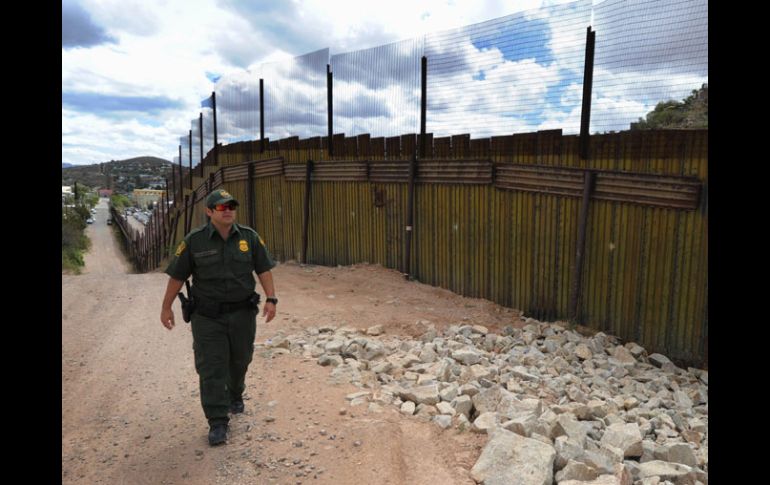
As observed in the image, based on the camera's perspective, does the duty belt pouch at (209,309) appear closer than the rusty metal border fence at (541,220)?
Yes

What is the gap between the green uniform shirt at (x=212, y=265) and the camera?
10.9 ft

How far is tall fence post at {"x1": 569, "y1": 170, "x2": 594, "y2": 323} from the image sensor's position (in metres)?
5.94

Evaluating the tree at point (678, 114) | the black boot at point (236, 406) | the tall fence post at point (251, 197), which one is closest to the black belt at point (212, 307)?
the black boot at point (236, 406)

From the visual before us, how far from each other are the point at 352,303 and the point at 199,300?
12.9 feet

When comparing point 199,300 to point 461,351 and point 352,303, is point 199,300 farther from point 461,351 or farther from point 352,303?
point 352,303

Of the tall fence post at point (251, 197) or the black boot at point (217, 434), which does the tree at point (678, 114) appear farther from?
the tall fence post at point (251, 197)

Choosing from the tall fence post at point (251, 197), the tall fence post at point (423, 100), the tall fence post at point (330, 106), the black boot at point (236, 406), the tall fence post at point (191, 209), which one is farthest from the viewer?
the tall fence post at point (191, 209)

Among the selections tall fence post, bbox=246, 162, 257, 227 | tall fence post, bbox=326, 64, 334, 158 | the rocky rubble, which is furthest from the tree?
tall fence post, bbox=246, 162, 257, 227

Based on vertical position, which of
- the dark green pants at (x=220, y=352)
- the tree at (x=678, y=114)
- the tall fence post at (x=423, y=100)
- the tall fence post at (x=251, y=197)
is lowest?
the dark green pants at (x=220, y=352)

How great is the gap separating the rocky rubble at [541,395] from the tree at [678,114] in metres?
2.47

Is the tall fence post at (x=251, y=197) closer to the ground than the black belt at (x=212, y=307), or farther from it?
farther from it

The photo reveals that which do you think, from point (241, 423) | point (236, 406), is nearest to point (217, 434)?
point (241, 423)

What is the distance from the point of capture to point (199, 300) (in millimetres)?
3348
